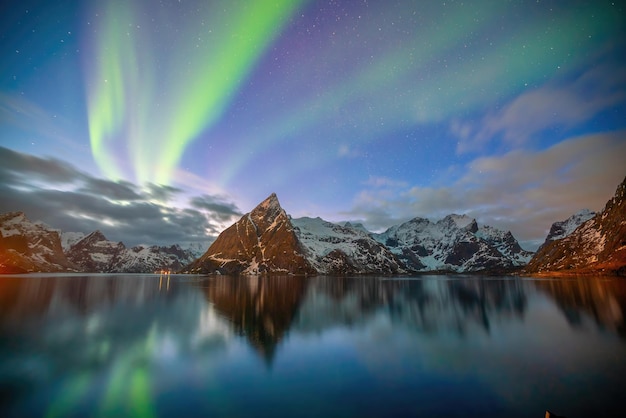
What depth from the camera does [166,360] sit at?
2833 centimetres

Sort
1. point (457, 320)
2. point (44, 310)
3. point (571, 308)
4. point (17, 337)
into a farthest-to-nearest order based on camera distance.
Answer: point (571, 308) → point (44, 310) → point (457, 320) → point (17, 337)

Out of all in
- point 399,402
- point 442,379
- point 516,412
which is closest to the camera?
point 516,412

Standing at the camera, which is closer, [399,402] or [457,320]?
[399,402]

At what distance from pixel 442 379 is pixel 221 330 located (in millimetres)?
28760

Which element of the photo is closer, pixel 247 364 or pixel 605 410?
pixel 605 410

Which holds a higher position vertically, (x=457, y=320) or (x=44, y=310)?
(x=44, y=310)

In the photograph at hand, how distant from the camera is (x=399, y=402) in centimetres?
1894

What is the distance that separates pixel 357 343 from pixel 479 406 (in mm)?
18156

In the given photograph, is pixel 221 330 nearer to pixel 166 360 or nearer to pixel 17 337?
pixel 166 360

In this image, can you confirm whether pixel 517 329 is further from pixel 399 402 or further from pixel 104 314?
pixel 104 314

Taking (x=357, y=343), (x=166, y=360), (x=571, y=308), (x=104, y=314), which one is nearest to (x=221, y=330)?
(x=166, y=360)

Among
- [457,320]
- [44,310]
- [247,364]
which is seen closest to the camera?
[247,364]

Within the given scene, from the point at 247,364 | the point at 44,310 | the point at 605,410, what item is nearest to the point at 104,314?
the point at 44,310

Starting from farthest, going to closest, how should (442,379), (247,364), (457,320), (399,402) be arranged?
1. (457,320)
2. (247,364)
3. (442,379)
4. (399,402)
